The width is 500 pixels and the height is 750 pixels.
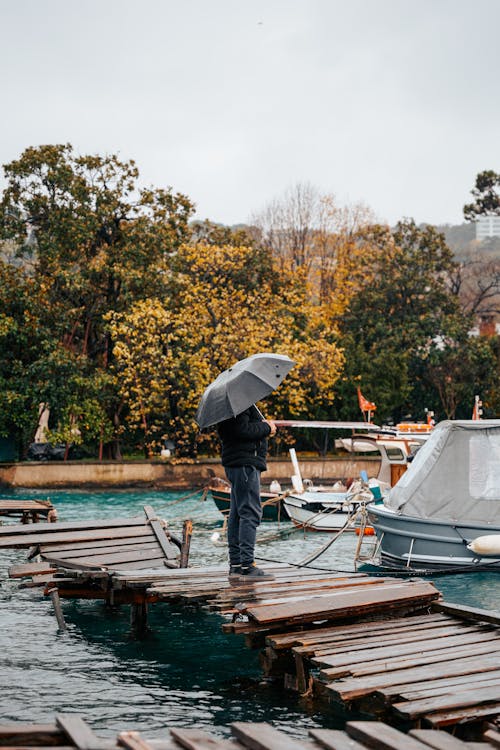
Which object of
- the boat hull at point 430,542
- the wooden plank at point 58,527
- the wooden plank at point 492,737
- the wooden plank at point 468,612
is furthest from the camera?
the boat hull at point 430,542

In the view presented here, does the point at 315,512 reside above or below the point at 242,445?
below

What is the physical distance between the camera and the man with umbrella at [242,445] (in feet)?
42.5

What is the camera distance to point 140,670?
43.0 feet

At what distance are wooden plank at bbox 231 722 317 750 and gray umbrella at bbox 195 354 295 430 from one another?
583cm

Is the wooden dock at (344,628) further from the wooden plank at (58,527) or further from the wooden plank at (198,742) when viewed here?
the wooden plank at (58,527)

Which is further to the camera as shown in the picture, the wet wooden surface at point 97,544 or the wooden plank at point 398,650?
the wet wooden surface at point 97,544

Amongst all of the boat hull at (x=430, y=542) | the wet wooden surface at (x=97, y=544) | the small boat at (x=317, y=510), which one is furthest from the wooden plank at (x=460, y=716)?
the small boat at (x=317, y=510)

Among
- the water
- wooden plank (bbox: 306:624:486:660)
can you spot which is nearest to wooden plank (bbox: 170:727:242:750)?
the water

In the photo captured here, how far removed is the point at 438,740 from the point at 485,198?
195ft

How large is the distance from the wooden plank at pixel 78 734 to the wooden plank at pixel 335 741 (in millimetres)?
1572

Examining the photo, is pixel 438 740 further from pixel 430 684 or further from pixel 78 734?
pixel 78 734

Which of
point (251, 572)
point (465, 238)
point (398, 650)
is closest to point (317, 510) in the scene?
point (251, 572)

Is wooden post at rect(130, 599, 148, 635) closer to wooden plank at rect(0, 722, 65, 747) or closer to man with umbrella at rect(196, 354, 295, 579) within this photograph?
man with umbrella at rect(196, 354, 295, 579)

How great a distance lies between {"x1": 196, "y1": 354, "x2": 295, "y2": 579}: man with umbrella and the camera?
1297 cm
